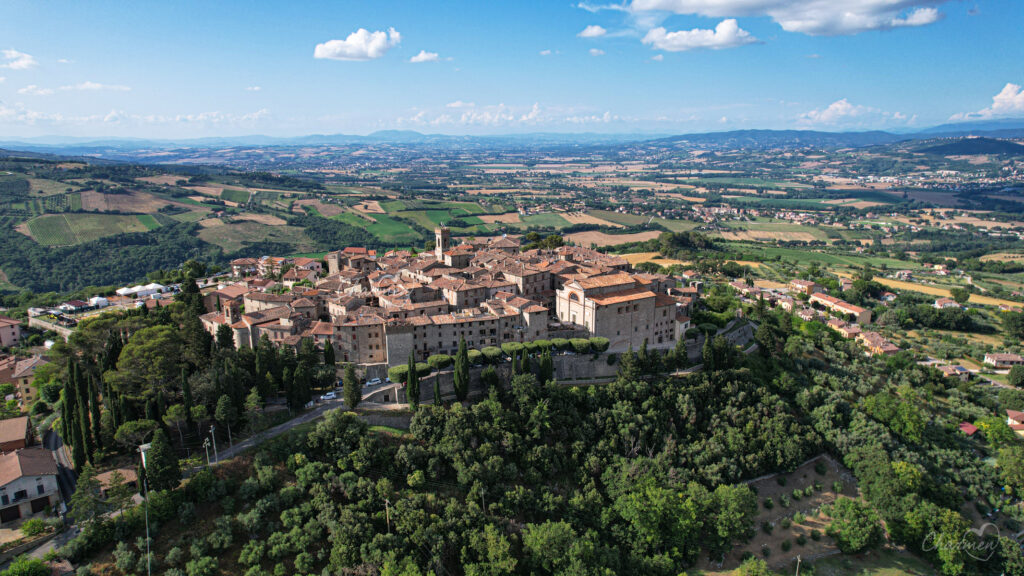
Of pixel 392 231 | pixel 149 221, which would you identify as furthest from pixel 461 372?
pixel 149 221

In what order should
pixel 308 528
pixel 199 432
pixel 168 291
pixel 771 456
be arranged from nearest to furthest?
pixel 308 528, pixel 199 432, pixel 771 456, pixel 168 291

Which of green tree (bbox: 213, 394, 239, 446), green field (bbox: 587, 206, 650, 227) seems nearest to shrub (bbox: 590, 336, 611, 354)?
green tree (bbox: 213, 394, 239, 446)

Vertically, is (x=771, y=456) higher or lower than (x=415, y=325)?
lower

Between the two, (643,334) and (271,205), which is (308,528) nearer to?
(643,334)

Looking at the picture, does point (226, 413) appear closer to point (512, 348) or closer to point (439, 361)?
point (439, 361)

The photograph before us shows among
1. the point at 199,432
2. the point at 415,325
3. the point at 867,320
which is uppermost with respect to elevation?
the point at 415,325

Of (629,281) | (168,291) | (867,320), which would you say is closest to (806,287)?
(867,320)

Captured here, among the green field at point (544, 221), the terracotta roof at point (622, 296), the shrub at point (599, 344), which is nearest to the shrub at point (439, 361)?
the shrub at point (599, 344)
